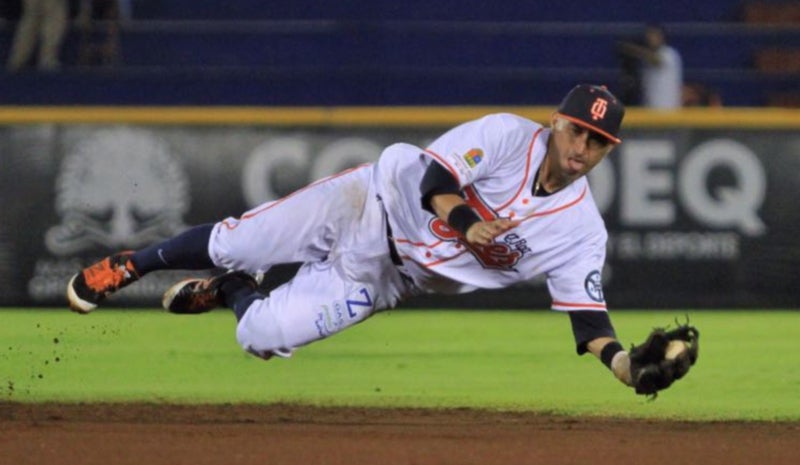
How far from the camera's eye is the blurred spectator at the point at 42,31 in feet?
48.0

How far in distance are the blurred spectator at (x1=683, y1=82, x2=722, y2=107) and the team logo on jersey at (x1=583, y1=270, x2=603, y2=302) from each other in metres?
7.68

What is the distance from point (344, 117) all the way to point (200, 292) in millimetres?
4956

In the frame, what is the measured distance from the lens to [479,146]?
22.1ft

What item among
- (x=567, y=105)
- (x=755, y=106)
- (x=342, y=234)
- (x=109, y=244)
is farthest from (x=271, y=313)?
(x=755, y=106)

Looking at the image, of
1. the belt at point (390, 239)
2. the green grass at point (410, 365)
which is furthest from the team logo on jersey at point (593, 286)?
the green grass at point (410, 365)

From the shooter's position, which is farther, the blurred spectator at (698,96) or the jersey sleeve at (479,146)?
the blurred spectator at (698,96)

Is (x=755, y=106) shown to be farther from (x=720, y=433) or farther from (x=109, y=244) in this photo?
(x=720, y=433)

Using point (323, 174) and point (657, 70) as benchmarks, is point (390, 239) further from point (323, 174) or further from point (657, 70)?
point (657, 70)

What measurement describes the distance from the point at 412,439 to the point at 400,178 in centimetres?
119

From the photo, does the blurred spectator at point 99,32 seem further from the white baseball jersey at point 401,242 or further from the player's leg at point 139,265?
the white baseball jersey at point 401,242

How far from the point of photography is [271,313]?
290 inches

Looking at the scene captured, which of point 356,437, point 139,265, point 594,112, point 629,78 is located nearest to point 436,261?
point 356,437

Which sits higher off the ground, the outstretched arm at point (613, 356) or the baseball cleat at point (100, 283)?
the outstretched arm at point (613, 356)

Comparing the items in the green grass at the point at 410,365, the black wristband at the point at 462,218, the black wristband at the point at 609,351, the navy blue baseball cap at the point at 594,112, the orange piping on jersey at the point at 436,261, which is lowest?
the green grass at the point at 410,365
